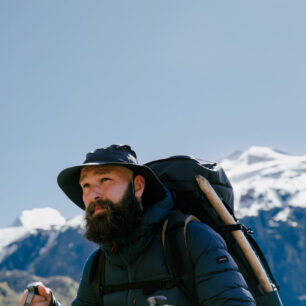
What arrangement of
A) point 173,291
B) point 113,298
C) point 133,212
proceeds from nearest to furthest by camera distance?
point 173,291, point 113,298, point 133,212

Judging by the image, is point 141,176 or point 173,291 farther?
point 141,176

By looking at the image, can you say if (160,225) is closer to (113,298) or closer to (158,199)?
(158,199)

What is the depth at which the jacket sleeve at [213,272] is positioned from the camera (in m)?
4.37

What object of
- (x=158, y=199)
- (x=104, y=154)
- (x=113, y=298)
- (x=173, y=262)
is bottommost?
(x=113, y=298)

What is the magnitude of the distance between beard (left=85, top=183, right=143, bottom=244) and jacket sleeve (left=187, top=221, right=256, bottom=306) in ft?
2.73

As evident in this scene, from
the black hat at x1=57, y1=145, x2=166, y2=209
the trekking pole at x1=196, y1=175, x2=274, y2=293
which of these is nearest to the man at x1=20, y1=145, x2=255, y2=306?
the black hat at x1=57, y1=145, x2=166, y2=209

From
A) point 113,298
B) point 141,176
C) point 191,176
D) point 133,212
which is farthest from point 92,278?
point 191,176

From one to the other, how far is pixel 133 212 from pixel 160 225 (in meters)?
0.42

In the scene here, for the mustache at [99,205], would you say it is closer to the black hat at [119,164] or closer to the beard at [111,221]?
the beard at [111,221]

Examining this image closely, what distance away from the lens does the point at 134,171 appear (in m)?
5.73

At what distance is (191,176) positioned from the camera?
5801mm

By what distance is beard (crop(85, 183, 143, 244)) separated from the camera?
17.0 ft

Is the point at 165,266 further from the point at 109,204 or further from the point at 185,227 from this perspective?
the point at 109,204

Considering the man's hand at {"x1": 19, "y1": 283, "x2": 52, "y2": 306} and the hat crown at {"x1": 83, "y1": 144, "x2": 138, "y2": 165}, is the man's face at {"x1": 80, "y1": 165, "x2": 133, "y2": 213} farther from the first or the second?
the man's hand at {"x1": 19, "y1": 283, "x2": 52, "y2": 306}
